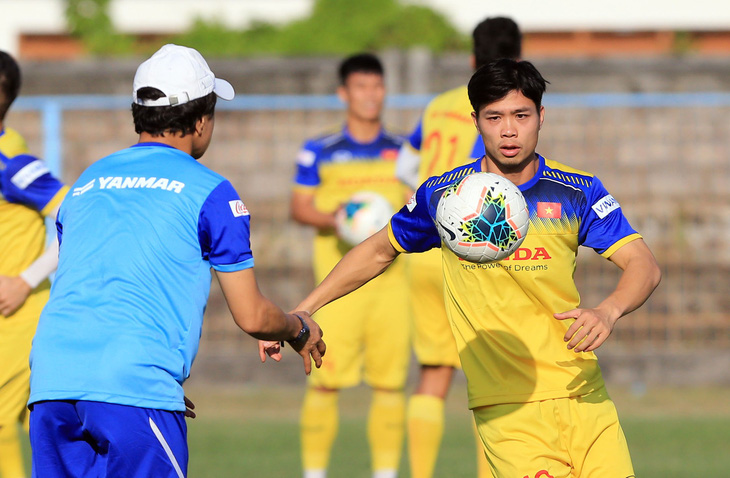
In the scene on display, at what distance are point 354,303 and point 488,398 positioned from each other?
326cm

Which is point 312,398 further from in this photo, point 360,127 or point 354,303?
point 360,127

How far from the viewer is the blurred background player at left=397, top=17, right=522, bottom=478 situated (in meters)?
6.43

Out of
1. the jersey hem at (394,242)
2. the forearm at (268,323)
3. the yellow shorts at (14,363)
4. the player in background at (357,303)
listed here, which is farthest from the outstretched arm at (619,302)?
the player in background at (357,303)

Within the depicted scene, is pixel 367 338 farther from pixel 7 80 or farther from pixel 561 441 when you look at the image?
pixel 561 441

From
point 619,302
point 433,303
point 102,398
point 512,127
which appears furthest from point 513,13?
point 102,398

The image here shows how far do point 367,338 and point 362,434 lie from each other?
69.3 inches

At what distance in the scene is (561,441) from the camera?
14.3 feet

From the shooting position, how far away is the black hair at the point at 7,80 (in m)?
5.68

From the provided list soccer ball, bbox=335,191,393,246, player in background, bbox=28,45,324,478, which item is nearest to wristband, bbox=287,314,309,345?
player in background, bbox=28,45,324,478

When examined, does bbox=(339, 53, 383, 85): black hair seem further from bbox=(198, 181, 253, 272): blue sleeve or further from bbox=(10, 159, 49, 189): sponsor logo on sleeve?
bbox=(198, 181, 253, 272): blue sleeve

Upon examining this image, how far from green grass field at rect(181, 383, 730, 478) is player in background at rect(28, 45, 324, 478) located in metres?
3.75

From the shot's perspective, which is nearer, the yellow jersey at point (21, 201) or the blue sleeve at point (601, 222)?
the blue sleeve at point (601, 222)

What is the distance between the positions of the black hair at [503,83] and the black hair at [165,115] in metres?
1.06

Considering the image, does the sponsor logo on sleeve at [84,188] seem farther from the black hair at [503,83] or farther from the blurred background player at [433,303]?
the blurred background player at [433,303]
